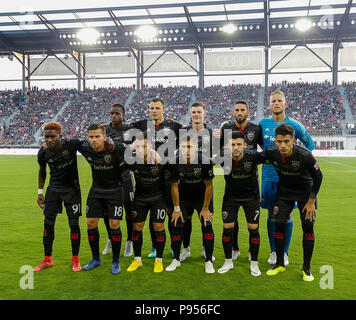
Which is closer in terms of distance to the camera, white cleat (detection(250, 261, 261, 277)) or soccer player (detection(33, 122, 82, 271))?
white cleat (detection(250, 261, 261, 277))

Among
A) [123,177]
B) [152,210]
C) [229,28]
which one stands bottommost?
[152,210]

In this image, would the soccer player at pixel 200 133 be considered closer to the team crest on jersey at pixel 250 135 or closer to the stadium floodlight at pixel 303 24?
the team crest on jersey at pixel 250 135

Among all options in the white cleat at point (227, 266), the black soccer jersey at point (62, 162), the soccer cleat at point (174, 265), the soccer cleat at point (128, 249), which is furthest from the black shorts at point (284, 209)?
the black soccer jersey at point (62, 162)

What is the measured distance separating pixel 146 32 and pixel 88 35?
6143mm

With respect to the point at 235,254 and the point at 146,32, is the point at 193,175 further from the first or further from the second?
the point at 146,32

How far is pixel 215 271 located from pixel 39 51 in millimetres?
44470

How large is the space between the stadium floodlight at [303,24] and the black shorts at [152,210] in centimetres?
3326

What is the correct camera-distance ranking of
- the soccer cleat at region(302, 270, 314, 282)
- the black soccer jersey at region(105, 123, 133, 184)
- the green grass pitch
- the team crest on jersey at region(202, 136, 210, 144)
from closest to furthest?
the green grass pitch < the soccer cleat at region(302, 270, 314, 282) < the team crest on jersey at region(202, 136, 210, 144) < the black soccer jersey at region(105, 123, 133, 184)

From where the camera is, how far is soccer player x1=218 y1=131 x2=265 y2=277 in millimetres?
4785

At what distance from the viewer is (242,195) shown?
16.0ft

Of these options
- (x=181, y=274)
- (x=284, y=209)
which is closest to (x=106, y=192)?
(x=181, y=274)

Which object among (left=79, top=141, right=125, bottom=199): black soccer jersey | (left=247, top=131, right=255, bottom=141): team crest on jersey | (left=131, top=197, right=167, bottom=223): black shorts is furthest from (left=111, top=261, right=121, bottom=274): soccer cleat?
(left=247, top=131, right=255, bottom=141): team crest on jersey

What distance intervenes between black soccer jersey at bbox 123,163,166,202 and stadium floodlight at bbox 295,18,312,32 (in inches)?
1304

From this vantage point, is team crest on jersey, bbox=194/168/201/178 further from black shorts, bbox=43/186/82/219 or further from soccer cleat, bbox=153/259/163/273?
black shorts, bbox=43/186/82/219
